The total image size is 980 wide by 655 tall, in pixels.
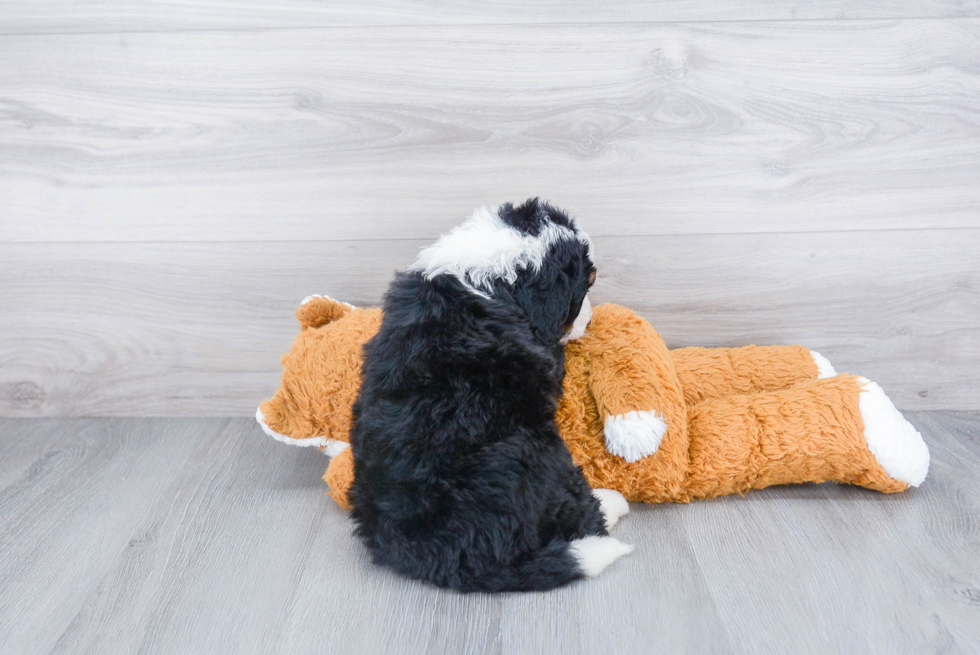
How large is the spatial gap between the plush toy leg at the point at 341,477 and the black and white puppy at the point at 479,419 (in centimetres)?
11

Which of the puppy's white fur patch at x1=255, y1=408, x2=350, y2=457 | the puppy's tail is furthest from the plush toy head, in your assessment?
the puppy's tail

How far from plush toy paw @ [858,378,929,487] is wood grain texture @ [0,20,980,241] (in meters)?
0.34

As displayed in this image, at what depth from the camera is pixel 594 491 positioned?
977 millimetres

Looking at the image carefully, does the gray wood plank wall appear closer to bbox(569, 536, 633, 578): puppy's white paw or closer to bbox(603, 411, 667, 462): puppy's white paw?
bbox(603, 411, 667, 462): puppy's white paw

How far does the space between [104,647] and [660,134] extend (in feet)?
3.53

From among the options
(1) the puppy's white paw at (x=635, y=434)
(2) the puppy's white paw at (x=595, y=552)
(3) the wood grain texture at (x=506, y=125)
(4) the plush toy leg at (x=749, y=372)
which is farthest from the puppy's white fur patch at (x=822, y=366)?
(2) the puppy's white paw at (x=595, y=552)

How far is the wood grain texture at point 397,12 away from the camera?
1.11 m

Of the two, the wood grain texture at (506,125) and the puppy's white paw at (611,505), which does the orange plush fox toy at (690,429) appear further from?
the wood grain texture at (506,125)

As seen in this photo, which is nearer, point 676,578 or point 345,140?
point 676,578

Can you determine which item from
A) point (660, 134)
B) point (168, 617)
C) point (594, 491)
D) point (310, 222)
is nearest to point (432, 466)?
point (594, 491)

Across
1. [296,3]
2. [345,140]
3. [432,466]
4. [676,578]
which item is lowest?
[676,578]

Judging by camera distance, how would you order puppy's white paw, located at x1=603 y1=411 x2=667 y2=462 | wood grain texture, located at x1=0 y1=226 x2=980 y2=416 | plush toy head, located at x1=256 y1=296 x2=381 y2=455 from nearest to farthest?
puppy's white paw, located at x1=603 y1=411 x2=667 y2=462, plush toy head, located at x1=256 y1=296 x2=381 y2=455, wood grain texture, located at x1=0 y1=226 x2=980 y2=416

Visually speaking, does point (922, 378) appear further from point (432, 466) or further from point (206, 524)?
point (206, 524)

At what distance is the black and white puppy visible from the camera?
84 centimetres
